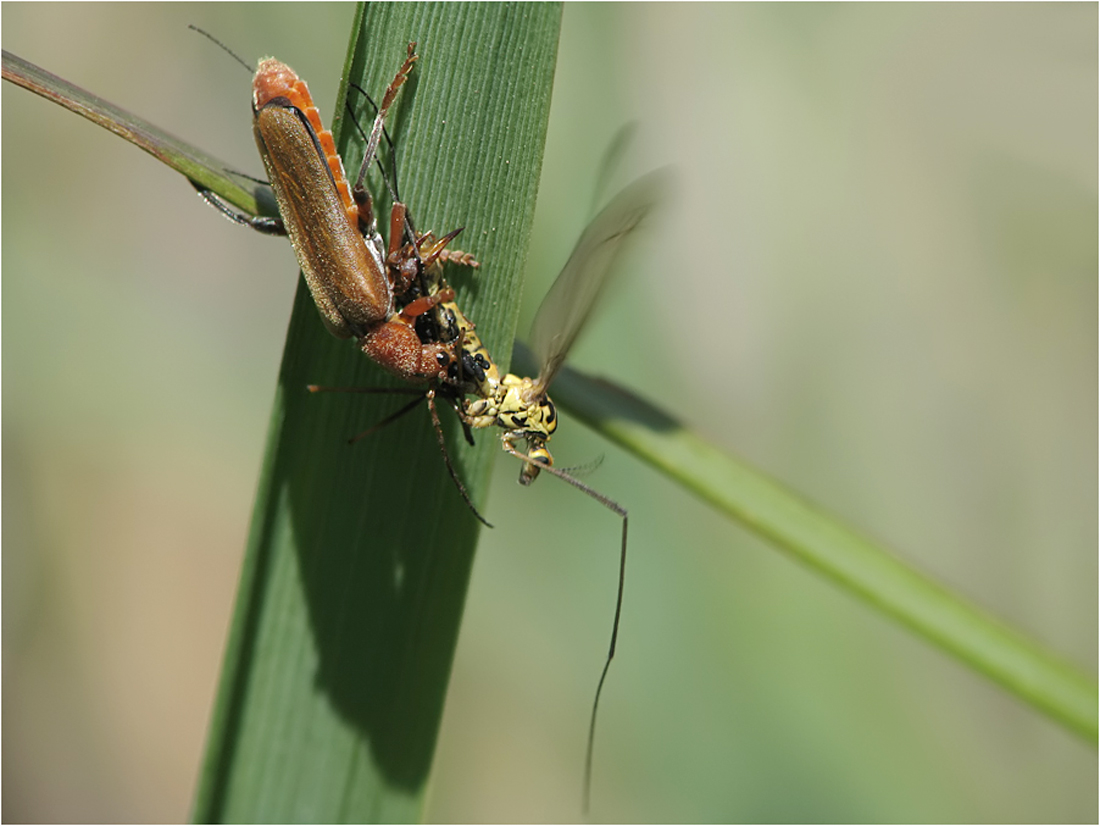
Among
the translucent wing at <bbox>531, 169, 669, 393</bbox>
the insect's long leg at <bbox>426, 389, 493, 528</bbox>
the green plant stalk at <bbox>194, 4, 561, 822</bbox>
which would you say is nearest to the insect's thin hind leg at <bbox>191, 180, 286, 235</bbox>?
the green plant stalk at <bbox>194, 4, 561, 822</bbox>

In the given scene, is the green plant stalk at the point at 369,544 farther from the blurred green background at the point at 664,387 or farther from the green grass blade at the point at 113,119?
the blurred green background at the point at 664,387

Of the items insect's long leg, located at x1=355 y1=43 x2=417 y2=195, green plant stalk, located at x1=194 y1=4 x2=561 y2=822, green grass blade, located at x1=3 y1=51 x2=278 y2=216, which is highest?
insect's long leg, located at x1=355 y1=43 x2=417 y2=195

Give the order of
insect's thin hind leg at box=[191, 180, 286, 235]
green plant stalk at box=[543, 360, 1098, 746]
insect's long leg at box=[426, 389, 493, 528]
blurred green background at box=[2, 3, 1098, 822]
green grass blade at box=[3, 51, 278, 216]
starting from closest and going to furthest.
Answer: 1. green grass blade at box=[3, 51, 278, 216]
2. green plant stalk at box=[543, 360, 1098, 746]
3. insect's long leg at box=[426, 389, 493, 528]
4. insect's thin hind leg at box=[191, 180, 286, 235]
5. blurred green background at box=[2, 3, 1098, 822]

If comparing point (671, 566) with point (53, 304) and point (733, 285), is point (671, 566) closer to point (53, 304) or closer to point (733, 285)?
point (733, 285)

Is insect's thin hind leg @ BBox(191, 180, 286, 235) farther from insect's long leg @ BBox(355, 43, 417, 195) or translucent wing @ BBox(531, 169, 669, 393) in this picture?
translucent wing @ BBox(531, 169, 669, 393)

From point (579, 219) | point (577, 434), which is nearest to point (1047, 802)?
point (577, 434)

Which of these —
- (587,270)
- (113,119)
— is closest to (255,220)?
(113,119)

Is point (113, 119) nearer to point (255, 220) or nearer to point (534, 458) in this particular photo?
point (255, 220)
